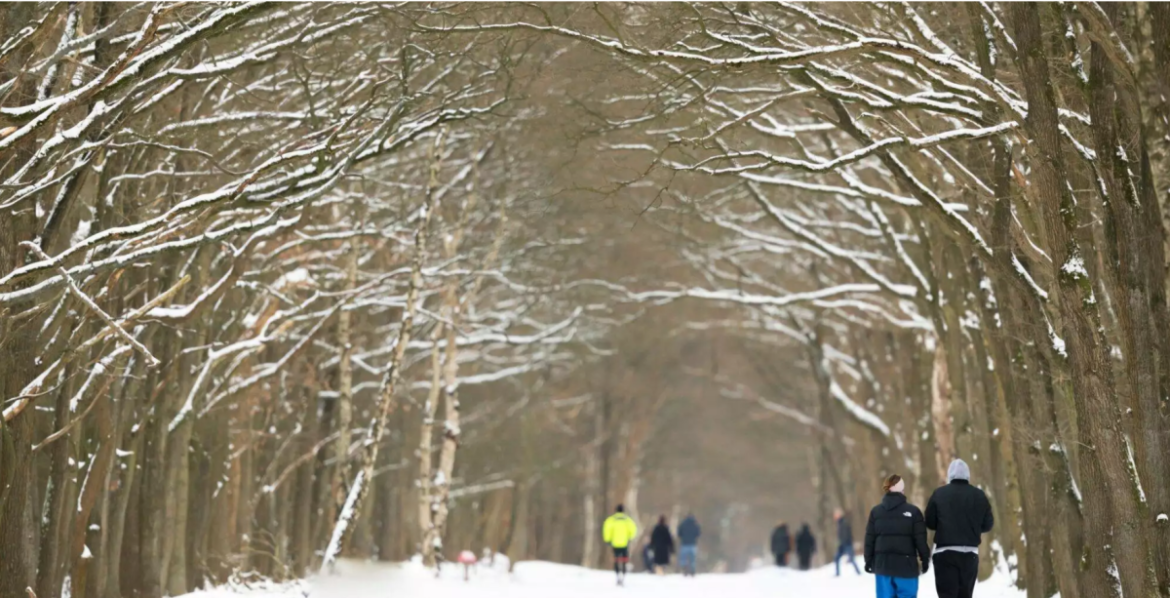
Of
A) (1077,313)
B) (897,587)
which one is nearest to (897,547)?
(897,587)

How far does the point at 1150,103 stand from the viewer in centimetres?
984

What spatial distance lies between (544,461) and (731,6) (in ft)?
106

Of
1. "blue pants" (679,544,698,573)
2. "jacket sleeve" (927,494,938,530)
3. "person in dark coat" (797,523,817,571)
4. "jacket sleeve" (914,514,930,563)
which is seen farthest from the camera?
"person in dark coat" (797,523,817,571)

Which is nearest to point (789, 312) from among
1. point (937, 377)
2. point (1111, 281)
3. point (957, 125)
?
point (937, 377)

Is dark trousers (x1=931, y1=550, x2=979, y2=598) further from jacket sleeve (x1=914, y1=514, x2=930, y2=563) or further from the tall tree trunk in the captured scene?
the tall tree trunk

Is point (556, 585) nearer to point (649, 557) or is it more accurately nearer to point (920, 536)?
point (920, 536)

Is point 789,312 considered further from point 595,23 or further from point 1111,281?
point 1111,281

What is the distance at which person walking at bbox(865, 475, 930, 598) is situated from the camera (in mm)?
13406

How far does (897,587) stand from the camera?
44.4ft

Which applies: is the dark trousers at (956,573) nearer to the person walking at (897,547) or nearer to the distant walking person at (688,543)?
the person walking at (897,547)

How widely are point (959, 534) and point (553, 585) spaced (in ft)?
Result: 55.7

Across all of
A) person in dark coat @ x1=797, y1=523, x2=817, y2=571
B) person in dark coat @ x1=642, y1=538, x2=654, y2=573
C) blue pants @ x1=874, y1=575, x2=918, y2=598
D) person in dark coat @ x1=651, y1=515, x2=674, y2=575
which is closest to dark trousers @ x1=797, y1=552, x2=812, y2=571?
person in dark coat @ x1=797, y1=523, x2=817, y2=571

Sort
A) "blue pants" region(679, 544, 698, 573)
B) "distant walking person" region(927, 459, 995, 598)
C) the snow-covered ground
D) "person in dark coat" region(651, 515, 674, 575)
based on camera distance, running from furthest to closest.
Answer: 1. "blue pants" region(679, 544, 698, 573)
2. "person in dark coat" region(651, 515, 674, 575)
3. the snow-covered ground
4. "distant walking person" region(927, 459, 995, 598)

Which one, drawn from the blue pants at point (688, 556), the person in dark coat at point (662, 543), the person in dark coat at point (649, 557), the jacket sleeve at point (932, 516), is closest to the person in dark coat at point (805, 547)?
the person in dark coat at point (649, 557)
